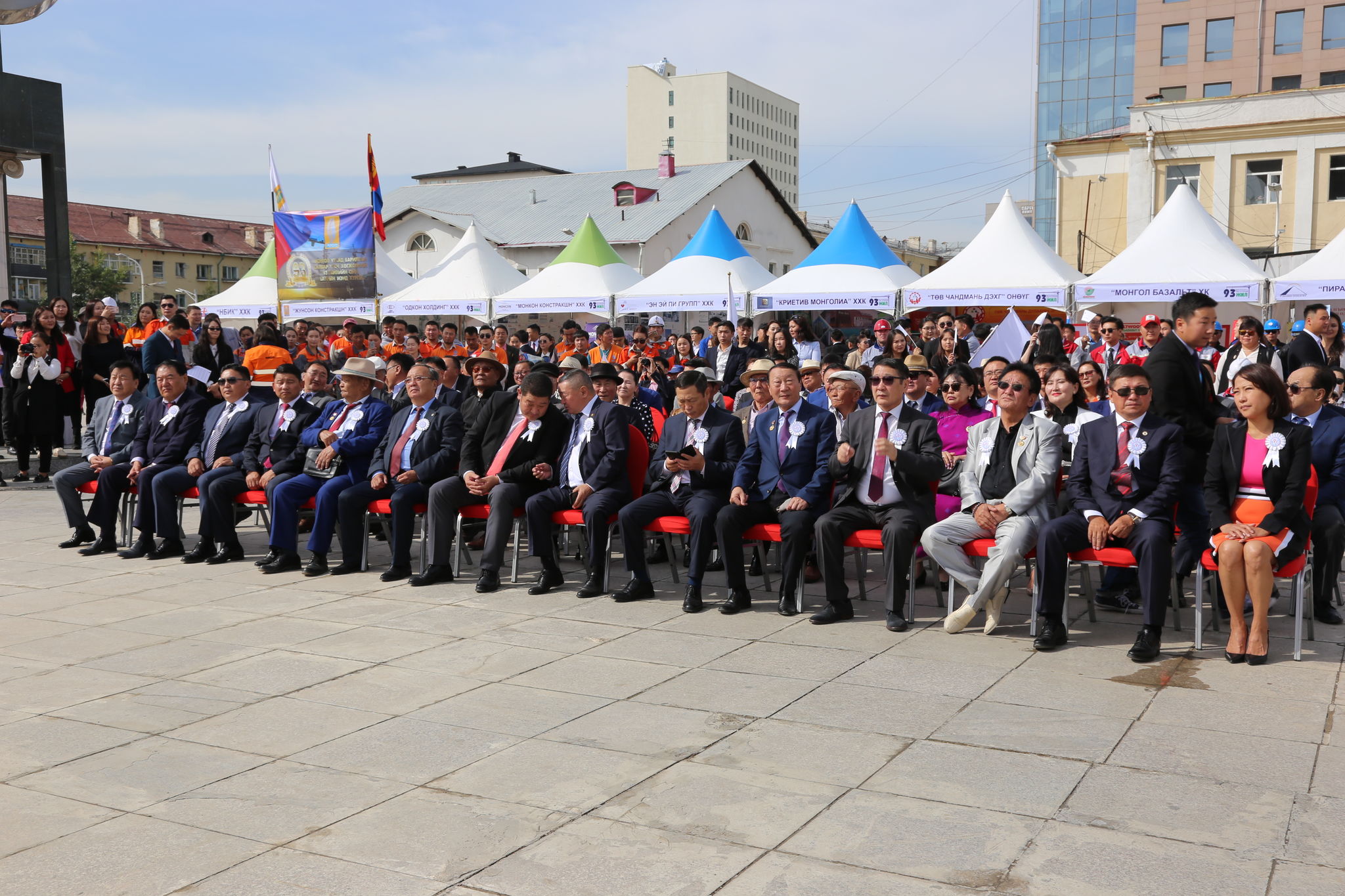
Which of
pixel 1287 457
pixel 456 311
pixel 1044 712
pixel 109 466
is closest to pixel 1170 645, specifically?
pixel 1287 457

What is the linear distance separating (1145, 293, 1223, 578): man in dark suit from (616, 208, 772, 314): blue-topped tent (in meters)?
11.2

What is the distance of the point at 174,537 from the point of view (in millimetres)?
8844

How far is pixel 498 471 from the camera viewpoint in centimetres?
793

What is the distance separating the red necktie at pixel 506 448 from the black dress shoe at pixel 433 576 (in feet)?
2.36

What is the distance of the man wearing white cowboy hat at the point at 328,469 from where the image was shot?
8.12 metres

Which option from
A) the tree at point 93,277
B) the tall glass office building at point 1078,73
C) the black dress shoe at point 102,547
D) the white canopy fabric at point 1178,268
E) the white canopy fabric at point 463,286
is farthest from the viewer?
the tree at point 93,277

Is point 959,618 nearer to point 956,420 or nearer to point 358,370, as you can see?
point 956,420

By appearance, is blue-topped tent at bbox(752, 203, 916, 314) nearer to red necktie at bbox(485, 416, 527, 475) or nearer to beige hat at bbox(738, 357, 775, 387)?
beige hat at bbox(738, 357, 775, 387)

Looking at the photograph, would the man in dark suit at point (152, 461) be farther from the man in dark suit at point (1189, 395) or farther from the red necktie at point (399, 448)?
the man in dark suit at point (1189, 395)

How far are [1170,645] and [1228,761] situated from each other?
1856 mm

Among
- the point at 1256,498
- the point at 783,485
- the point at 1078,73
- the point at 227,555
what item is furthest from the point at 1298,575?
the point at 1078,73

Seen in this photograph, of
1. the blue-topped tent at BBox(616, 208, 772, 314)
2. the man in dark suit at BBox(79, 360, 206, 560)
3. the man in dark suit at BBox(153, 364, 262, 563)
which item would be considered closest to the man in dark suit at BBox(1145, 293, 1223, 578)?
the man in dark suit at BBox(153, 364, 262, 563)

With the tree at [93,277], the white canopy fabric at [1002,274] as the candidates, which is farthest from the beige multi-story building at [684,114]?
the white canopy fabric at [1002,274]

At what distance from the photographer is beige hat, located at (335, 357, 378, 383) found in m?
8.51
